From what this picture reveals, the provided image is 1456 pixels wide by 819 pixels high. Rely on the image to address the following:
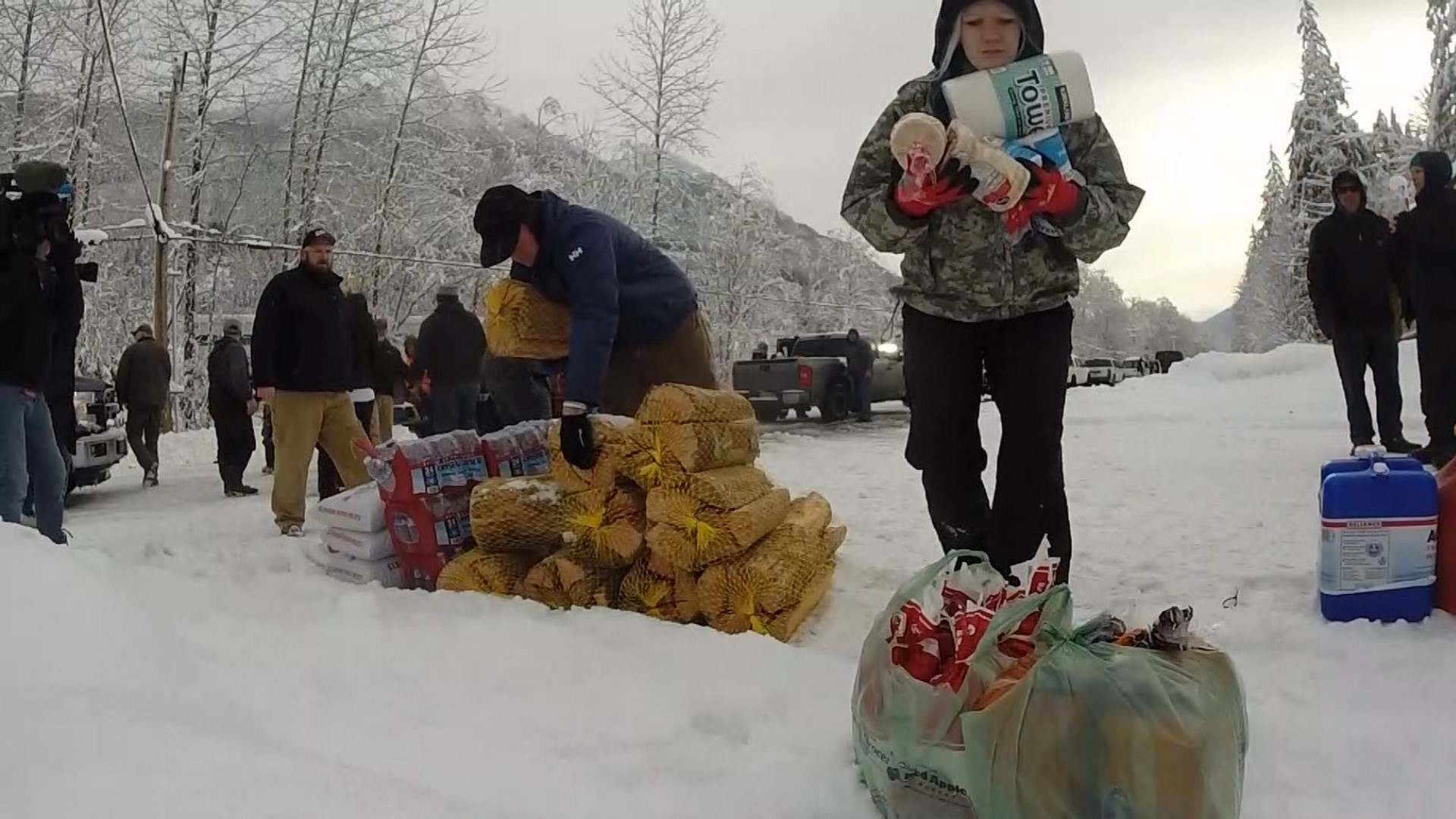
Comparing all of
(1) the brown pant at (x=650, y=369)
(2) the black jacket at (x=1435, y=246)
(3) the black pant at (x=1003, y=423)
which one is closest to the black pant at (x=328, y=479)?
(1) the brown pant at (x=650, y=369)

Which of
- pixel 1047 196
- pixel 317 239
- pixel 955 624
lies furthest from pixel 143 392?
pixel 955 624

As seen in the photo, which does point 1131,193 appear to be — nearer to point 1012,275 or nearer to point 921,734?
point 1012,275

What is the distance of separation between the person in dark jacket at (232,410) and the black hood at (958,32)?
740 centimetres

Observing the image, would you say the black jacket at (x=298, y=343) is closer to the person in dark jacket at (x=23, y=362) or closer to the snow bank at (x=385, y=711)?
the person in dark jacket at (x=23, y=362)

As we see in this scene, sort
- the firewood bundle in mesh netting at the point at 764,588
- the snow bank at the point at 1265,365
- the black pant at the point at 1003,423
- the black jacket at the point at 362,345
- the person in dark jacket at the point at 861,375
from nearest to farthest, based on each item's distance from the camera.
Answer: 1. the black pant at the point at 1003,423
2. the firewood bundle in mesh netting at the point at 764,588
3. the black jacket at the point at 362,345
4. the person in dark jacket at the point at 861,375
5. the snow bank at the point at 1265,365

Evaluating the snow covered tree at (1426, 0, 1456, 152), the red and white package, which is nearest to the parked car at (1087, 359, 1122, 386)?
the snow covered tree at (1426, 0, 1456, 152)

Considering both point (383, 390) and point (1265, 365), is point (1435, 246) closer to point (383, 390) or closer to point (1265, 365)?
point (383, 390)

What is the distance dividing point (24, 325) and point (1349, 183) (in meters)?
7.37

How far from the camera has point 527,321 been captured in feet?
14.0

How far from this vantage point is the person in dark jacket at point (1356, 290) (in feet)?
22.0

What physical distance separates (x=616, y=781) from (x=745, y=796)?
255 mm

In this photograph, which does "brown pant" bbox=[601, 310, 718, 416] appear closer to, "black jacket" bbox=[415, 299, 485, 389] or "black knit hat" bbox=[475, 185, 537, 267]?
"black knit hat" bbox=[475, 185, 537, 267]

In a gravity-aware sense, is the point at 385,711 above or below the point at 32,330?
below

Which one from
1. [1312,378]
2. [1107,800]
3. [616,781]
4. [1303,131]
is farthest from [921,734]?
[1303,131]
